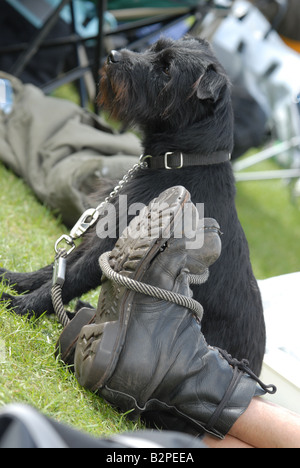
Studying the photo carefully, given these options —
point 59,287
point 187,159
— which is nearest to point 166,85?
point 187,159

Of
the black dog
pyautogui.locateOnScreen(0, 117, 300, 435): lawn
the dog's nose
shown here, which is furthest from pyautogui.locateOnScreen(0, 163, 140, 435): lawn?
the dog's nose

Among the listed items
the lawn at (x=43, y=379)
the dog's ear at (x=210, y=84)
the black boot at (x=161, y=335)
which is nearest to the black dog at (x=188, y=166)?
the dog's ear at (x=210, y=84)

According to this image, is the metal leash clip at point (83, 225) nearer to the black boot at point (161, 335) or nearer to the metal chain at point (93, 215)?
the metal chain at point (93, 215)

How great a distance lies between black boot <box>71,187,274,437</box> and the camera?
5.68 ft

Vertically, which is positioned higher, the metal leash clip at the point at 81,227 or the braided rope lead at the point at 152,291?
the metal leash clip at the point at 81,227

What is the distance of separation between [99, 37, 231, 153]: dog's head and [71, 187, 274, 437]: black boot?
0.73 m

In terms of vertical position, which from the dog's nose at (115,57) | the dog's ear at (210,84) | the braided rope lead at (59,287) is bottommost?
→ the braided rope lead at (59,287)

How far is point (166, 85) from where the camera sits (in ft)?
8.06

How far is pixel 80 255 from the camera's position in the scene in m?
2.54

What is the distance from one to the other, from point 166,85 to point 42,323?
42.7 inches

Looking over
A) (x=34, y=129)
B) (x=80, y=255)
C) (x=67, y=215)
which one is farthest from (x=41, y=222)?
(x=80, y=255)

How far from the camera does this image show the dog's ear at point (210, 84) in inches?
92.0

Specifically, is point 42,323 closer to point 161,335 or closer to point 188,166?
point 161,335

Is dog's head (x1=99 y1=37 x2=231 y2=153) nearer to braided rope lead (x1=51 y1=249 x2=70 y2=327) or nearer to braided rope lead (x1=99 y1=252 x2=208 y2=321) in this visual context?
braided rope lead (x1=51 y1=249 x2=70 y2=327)
